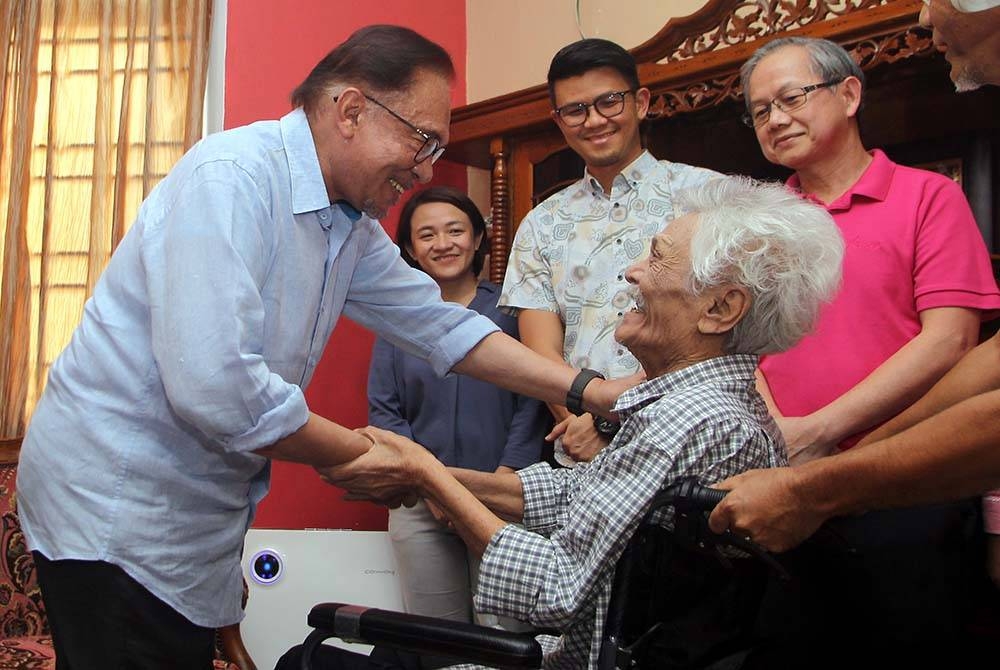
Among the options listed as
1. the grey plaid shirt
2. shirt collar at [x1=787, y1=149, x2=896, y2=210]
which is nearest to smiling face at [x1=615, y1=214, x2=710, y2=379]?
the grey plaid shirt

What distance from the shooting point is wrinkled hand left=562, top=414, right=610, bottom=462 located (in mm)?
1882

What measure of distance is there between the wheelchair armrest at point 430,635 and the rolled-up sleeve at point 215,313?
0.92ft

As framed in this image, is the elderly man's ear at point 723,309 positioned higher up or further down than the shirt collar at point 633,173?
further down

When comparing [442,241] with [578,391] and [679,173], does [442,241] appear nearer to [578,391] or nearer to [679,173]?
[679,173]

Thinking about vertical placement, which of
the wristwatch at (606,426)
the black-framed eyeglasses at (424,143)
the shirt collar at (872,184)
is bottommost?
the wristwatch at (606,426)

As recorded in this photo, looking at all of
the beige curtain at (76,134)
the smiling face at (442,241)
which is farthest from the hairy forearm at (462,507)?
the beige curtain at (76,134)

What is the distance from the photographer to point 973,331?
2053 mm

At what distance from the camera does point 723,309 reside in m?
1.59

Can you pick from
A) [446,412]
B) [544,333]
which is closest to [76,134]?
[446,412]

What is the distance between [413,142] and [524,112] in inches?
70.3

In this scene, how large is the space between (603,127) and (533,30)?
162 centimetres

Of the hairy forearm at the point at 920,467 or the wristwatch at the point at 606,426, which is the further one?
the wristwatch at the point at 606,426

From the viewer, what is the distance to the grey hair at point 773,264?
5.15ft

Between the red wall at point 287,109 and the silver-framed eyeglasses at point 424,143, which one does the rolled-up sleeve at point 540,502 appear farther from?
the red wall at point 287,109
